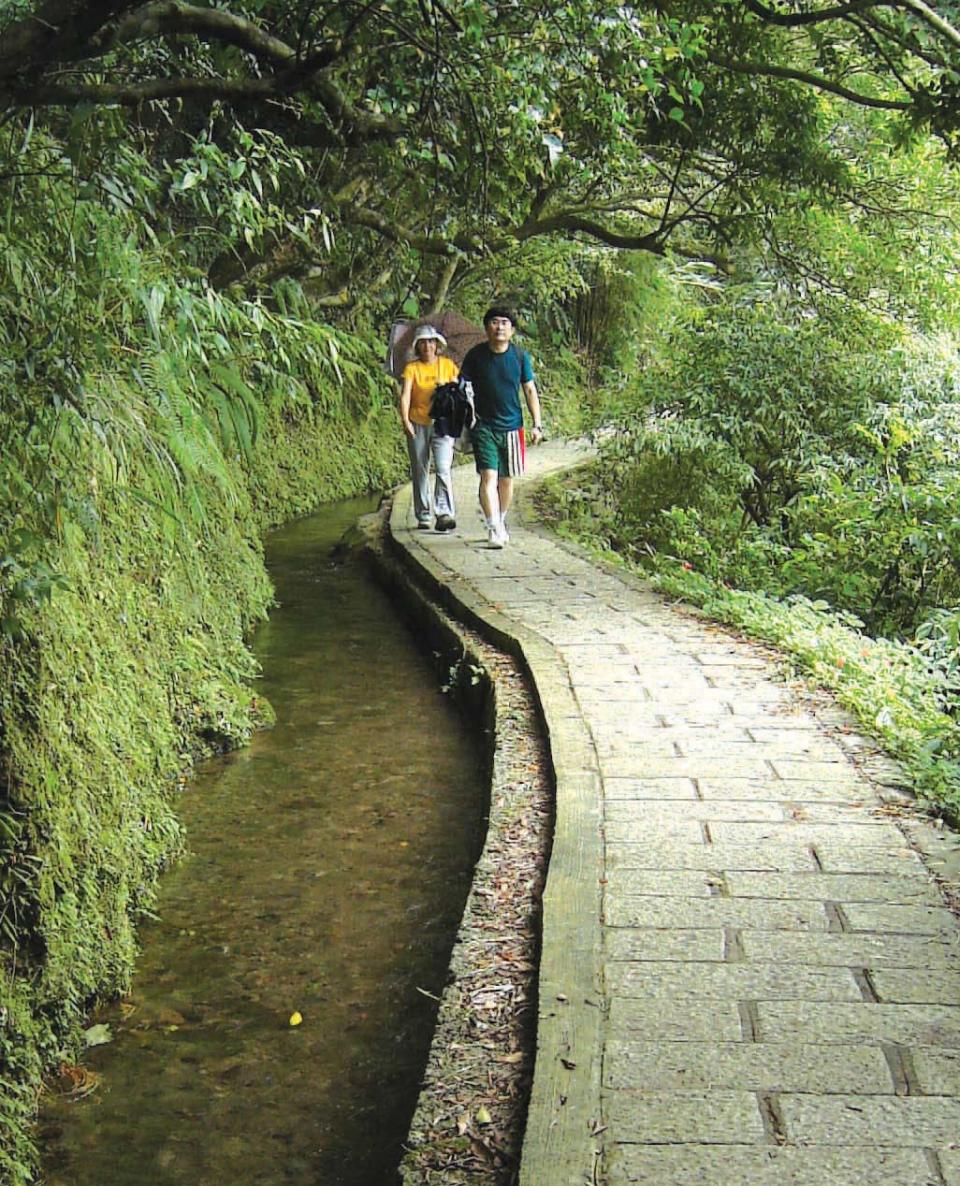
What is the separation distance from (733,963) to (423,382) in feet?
25.2

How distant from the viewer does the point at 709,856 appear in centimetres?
379

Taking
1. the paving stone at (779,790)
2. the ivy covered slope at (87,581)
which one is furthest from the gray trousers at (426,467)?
the paving stone at (779,790)

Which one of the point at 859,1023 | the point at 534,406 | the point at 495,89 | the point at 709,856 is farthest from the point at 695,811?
the point at 534,406

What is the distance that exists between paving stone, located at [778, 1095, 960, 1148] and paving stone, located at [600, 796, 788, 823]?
157cm

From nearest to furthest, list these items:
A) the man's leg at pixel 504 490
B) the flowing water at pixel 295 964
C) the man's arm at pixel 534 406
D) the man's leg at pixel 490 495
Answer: the flowing water at pixel 295 964
the man's arm at pixel 534 406
the man's leg at pixel 490 495
the man's leg at pixel 504 490

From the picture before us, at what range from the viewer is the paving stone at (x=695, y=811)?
4.09 metres

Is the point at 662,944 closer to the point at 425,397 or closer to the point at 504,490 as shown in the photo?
the point at 504,490

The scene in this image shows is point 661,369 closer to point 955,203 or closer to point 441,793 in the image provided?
point 955,203

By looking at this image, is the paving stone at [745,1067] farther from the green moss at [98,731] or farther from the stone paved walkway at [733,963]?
the green moss at [98,731]

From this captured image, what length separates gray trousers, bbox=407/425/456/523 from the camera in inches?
408

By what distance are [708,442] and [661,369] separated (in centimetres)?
167

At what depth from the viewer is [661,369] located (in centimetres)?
1210

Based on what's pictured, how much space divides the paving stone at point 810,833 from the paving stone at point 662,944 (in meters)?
0.67

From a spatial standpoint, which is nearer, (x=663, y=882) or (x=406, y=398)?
(x=663, y=882)
